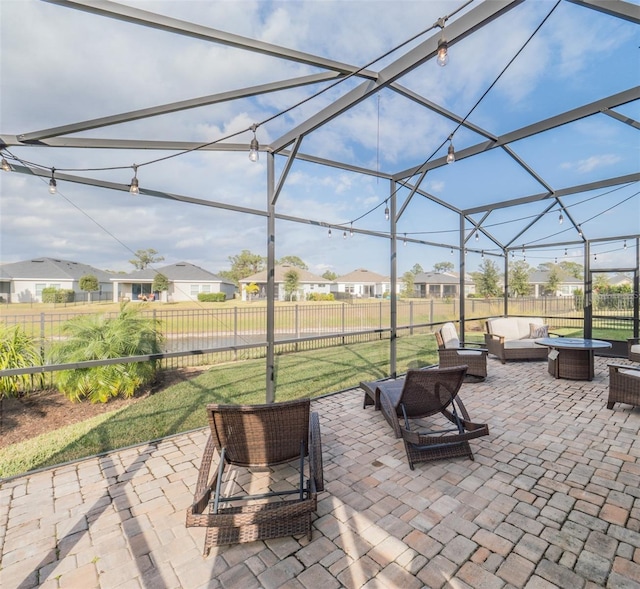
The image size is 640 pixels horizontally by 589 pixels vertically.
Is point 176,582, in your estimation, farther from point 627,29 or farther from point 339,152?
point 627,29

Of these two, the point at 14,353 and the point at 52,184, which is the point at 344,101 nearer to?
the point at 52,184

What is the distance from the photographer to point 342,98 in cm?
369

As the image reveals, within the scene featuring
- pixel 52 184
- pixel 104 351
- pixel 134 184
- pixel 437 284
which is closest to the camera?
pixel 52 184

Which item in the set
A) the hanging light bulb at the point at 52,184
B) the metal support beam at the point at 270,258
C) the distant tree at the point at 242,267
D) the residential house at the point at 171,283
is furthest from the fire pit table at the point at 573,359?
the hanging light bulb at the point at 52,184

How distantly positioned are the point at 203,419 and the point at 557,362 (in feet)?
21.5

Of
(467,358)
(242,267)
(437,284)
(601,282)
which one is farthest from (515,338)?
(601,282)

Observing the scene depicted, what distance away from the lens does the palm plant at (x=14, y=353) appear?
4.36 meters

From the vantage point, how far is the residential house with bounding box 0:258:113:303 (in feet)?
11.9

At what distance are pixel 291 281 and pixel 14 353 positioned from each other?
7637 mm

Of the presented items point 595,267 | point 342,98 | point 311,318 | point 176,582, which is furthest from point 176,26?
point 595,267

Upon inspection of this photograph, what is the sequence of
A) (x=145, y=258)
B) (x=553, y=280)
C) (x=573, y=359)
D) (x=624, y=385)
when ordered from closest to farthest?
1. (x=145, y=258)
2. (x=624, y=385)
3. (x=573, y=359)
4. (x=553, y=280)

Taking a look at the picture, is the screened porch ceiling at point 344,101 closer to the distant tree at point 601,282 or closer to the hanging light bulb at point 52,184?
the hanging light bulb at point 52,184

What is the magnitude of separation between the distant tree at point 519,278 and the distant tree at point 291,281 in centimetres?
1119

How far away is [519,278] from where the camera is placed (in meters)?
16.7
